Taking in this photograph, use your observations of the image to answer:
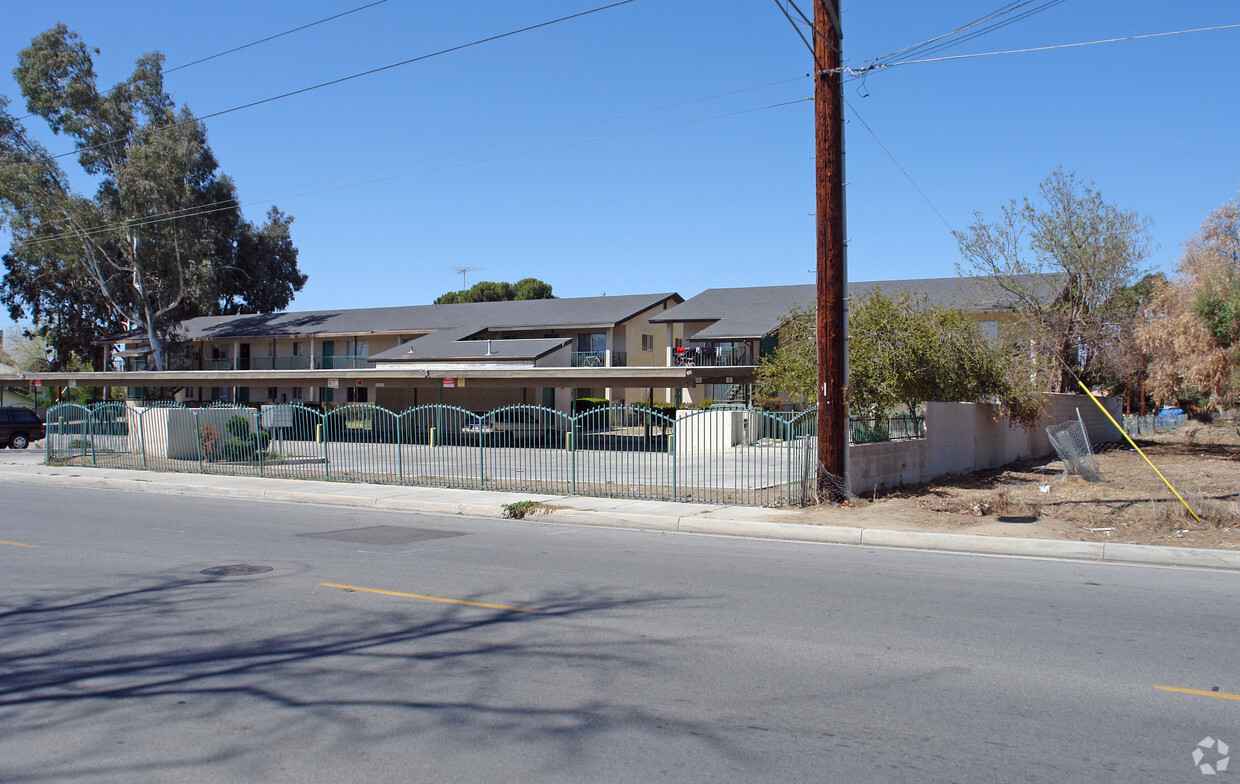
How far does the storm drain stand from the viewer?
468 inches

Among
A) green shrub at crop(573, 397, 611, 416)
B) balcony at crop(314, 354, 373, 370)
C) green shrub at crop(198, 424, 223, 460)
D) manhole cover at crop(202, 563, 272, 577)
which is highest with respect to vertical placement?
balcony at crop(314, 354, 373, 370)

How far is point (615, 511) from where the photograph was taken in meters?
14.5

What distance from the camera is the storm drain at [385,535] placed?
1188cm

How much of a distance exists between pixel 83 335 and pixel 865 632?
240ft

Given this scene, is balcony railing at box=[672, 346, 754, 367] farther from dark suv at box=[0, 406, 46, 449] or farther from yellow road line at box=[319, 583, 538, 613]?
yellow road line at box=[319, 583, 538, 613]

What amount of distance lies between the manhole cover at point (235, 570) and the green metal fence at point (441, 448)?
7.85 m

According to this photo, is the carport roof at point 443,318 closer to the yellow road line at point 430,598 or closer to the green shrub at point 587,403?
the green shrub at point 587,403

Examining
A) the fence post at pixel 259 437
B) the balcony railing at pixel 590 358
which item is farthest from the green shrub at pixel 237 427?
the balcony railing at pixel 590 358

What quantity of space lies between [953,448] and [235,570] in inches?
640

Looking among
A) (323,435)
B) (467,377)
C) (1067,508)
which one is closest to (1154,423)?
(467,377)

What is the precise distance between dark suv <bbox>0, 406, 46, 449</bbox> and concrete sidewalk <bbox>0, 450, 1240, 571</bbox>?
12406 millimetres

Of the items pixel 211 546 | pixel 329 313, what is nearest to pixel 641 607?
pixel 211 546

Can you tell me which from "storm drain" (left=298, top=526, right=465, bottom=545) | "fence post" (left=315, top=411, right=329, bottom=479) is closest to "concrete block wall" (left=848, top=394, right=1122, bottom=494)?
"storm drain" (left=298, top=526, right=465, bottom=545)

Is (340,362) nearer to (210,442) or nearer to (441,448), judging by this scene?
(210,442)
